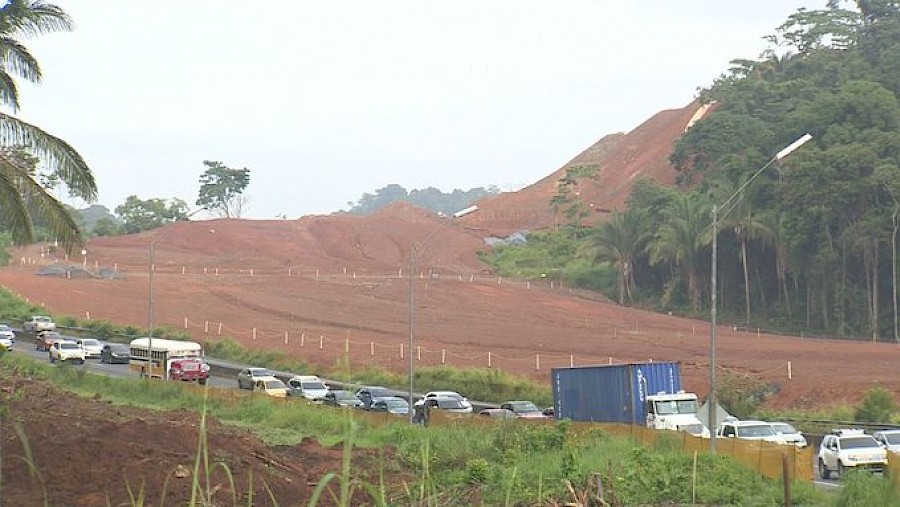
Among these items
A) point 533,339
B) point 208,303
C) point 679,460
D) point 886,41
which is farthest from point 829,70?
point 679,460

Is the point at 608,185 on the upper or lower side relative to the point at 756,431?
upper

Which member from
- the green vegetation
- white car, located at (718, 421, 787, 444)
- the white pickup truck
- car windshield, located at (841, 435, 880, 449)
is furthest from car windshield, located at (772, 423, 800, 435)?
the white pickup truck

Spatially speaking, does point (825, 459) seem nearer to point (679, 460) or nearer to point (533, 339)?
point (679, 460)

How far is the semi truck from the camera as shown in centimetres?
3781

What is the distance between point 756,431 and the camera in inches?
1371

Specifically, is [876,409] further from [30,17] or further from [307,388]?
[30,17]

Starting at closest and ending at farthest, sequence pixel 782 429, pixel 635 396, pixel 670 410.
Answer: pixel 782 429
pixel 670 410
pixel 635 396

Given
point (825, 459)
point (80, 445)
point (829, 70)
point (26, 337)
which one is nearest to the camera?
point (80, 445)

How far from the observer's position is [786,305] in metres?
93.8

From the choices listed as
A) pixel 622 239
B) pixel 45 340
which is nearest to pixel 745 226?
pixel 622 239

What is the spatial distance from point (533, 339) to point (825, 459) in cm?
5082

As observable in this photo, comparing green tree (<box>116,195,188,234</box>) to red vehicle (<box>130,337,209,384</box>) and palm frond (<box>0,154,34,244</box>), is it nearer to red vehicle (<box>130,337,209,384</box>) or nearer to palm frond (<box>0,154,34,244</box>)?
red vehicle (<box>130,337,209,384</box>)

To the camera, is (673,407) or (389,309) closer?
(673,407)

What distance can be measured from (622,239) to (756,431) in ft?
232
